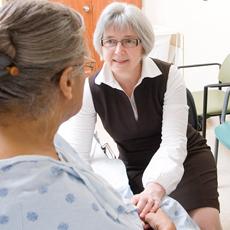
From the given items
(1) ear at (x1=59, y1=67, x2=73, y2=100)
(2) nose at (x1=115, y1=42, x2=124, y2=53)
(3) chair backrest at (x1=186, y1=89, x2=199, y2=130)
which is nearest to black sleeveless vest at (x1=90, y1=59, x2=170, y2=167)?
(2) nose at (x1=115, y1=42, x2=124, y2=53)

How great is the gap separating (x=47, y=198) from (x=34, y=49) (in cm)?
29

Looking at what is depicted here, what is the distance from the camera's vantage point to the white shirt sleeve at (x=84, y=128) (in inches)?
60.6

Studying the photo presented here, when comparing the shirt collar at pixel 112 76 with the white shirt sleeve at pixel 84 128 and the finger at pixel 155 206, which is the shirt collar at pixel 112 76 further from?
the finger at pixel 155 206

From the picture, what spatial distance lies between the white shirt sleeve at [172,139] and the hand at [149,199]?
5 centimetres

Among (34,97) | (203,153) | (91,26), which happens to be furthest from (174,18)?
(34,97)

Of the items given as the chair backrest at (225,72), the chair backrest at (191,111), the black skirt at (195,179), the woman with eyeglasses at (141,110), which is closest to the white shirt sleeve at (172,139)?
the woman with eyeglasses at (141,110)

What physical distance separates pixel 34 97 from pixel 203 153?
3.72 feet

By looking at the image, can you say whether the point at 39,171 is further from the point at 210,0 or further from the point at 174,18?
the point at 174,18

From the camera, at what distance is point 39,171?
0.70 meters

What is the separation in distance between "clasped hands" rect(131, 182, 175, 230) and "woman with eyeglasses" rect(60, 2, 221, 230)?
0.37 feet

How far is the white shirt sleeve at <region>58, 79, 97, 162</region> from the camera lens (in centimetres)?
154

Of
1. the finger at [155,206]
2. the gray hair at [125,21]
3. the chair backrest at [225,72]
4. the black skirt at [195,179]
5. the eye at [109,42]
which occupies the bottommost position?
the black skirt at [195,179]

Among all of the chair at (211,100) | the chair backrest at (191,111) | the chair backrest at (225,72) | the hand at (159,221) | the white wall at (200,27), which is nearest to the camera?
the hand at (159,221)

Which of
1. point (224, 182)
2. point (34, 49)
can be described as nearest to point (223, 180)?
point (224, 182)
